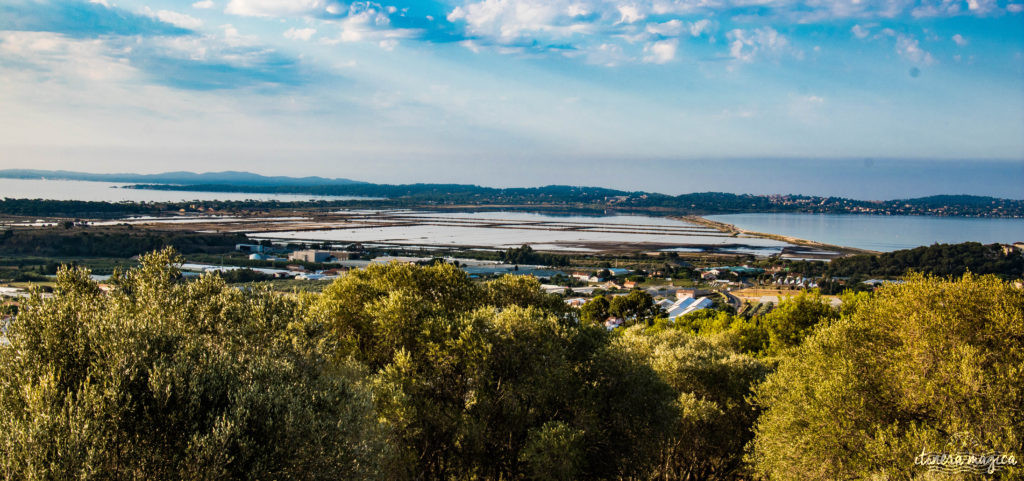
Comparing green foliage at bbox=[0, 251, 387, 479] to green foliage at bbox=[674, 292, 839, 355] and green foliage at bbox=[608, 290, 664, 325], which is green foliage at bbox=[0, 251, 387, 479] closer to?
green foliage at bbox=[674, 292, 839, 355]

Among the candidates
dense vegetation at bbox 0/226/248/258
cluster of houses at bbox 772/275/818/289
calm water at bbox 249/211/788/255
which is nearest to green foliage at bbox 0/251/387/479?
cluster of houses at bbox 772/275/818/289

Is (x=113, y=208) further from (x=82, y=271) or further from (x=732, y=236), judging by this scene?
(x=82, y=271)

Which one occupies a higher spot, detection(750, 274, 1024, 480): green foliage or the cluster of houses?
detection(750, 274, 1024, 480): green foliage

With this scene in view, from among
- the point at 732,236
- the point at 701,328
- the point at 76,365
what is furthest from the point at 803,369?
the point at 732,236

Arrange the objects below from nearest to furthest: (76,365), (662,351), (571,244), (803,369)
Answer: (76,365) < (803,369) < (662,351) < (571,244)

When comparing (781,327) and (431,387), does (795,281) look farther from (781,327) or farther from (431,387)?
(431,387)

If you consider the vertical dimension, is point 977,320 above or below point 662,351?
above
